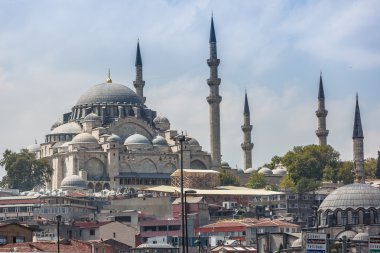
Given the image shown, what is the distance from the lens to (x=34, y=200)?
10825cm

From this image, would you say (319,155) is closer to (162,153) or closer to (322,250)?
(162,153)

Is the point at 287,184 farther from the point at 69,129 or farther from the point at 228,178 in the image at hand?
the point at 69,129

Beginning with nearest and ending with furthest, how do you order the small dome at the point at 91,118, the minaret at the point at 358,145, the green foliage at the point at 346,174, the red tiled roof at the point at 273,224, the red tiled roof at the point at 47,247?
the red tiled roof at the point at 47,247, the red tiled roof at the point at 273,224, the minaret at the point at 358,145, the green foliage at the point at 346,174, the small dome at the point at 91,118

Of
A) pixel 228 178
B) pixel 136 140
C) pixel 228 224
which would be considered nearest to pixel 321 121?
pixel 228 178

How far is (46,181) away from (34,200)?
17.7 m

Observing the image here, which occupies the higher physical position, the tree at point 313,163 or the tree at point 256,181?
the tree at point 313,163

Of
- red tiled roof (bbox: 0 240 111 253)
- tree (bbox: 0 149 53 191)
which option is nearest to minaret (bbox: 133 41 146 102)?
tree (bbox: 0 149 53 191)

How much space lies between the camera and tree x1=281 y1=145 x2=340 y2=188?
132m

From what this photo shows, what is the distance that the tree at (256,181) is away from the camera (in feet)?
420

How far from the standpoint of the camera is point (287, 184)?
5044 inches

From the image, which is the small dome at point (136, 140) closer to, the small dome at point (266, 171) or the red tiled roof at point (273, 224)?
the small dome at point (266, 171)

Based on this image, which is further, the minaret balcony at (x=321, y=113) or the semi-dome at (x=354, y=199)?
the minaret balcony at (x=321, y=113)

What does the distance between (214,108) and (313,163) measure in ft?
37.6

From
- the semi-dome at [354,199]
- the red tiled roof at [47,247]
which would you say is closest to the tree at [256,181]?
the semi-dome at [354,199]
